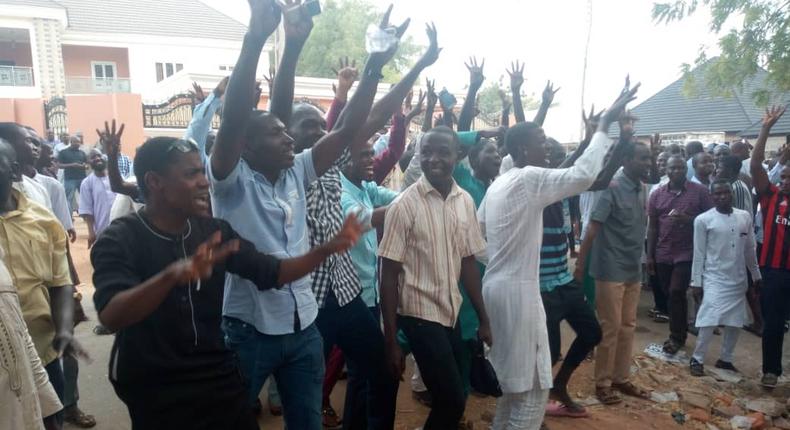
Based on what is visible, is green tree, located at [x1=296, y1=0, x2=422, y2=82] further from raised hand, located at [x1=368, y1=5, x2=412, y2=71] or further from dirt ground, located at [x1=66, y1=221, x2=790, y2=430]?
raised hand, located at [x1=368, y1=5, x2=412, y2=71]

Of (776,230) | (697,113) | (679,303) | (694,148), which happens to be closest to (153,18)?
(697,113)

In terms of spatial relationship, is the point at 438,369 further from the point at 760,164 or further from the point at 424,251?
the point at 760,164

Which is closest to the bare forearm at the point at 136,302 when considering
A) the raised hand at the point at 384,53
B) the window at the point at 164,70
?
the raised hand at the point at 384,53

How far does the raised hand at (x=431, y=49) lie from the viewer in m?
2.98

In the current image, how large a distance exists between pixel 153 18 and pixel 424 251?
101 feet

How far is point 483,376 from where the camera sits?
124 inches

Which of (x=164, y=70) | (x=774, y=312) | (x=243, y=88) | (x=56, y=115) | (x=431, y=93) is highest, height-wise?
(x=164, y=70)

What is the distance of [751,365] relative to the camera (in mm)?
5227

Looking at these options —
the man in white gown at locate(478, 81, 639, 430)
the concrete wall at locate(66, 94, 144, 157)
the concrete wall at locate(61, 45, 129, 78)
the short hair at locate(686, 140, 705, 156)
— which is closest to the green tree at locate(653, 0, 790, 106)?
the short hair at locate(686, 140, 705, 156)

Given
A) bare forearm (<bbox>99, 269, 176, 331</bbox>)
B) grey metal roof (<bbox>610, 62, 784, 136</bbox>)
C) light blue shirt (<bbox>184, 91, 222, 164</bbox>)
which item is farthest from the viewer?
grey metal roof (<bbox>610, 62, 784, 136</bbox>)

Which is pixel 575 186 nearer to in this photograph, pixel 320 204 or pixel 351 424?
pixel 320 204

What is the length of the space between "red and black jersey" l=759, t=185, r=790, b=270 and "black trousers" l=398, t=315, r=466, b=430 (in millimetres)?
3100

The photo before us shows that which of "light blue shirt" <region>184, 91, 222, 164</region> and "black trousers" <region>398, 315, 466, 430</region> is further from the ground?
"light blue shirt" <region>184, 91, 222, 164</region>

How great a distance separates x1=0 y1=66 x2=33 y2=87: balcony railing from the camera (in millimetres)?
22484
